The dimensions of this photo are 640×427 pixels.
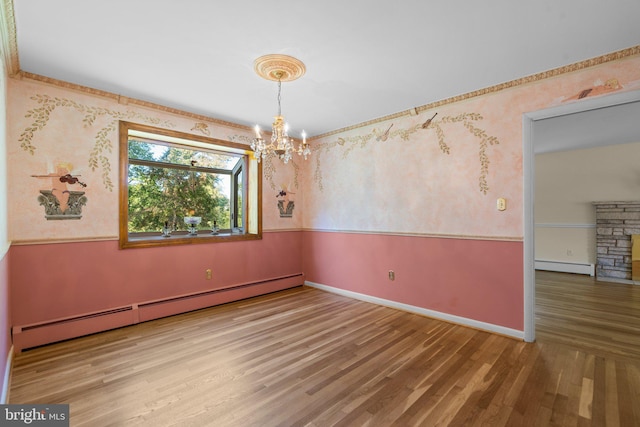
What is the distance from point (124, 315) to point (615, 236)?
331 inches

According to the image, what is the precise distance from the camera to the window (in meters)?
3.68

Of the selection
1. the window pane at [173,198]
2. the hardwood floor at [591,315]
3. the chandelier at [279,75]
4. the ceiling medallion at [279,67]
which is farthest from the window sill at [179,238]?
the hardwood floor at [591,315]

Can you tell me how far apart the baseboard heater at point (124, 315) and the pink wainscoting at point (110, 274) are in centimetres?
5

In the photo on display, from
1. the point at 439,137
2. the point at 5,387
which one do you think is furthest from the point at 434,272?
the point at 5,387

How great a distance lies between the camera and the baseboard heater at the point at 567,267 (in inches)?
235

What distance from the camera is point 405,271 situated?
3908 millimetres

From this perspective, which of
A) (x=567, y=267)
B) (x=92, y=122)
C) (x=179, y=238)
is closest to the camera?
(x=92, y=122)

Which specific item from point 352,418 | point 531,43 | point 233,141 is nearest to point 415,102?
point 531,43

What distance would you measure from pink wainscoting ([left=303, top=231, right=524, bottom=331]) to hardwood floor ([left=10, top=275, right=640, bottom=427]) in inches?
12.6

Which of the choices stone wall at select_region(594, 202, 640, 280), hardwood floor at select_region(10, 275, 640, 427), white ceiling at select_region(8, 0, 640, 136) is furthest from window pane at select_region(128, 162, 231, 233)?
stone wall at select_region(594, 202, 640, 280)

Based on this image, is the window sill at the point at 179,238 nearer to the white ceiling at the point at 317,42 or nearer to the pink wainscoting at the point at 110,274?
the pink wainscoting at the point at 110,274

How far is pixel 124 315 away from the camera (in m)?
3.31

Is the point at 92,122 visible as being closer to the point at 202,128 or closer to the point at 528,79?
the point at 202,128

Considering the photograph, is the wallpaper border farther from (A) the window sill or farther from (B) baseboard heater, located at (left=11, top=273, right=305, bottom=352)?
(B) baseboard heater, located at (left=11, top=273, right=305, bottom=352)
